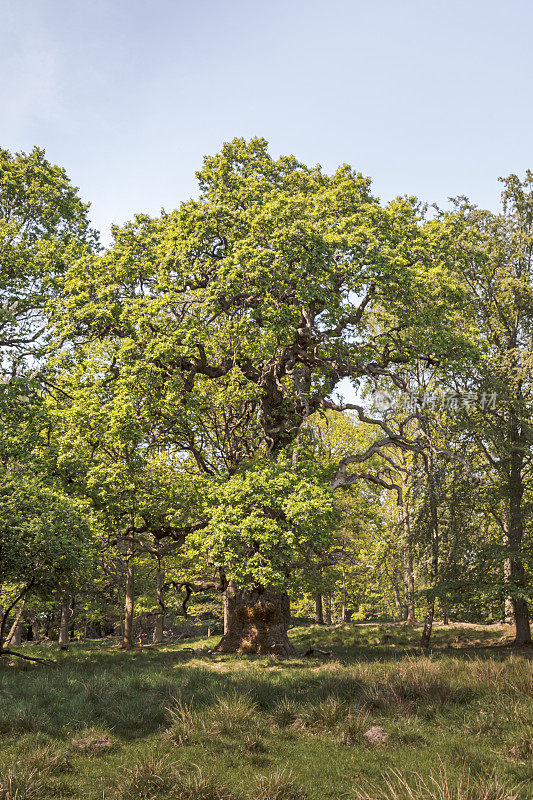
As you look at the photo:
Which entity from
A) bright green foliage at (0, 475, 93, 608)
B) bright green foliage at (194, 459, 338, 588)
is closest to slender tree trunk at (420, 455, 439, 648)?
bright green foliage at (194, 459, 338, 588)

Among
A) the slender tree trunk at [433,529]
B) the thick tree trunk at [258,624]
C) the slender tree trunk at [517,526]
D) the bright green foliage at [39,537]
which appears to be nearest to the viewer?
the bright green foliage at [39,537]

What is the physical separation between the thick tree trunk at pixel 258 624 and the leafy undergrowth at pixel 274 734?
614 cm

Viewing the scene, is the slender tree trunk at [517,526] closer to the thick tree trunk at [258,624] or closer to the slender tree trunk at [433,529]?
the slender tree trunk at [433,529]

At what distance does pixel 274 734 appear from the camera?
9281 mm

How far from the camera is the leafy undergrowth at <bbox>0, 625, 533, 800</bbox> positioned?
→ 22.7 feet

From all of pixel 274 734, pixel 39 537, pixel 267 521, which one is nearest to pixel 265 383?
pixel 267 521

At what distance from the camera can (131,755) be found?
8.27 metres

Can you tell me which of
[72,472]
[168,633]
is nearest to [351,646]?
[72,472]

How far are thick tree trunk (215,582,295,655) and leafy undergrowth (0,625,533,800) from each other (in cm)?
614

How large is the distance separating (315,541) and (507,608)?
15.1m

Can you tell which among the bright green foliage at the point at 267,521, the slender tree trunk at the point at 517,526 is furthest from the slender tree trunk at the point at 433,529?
the bright green foliage at the point at 267,521

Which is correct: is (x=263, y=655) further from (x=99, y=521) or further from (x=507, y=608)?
(x=507, y=608)

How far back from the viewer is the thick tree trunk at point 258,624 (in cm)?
2053

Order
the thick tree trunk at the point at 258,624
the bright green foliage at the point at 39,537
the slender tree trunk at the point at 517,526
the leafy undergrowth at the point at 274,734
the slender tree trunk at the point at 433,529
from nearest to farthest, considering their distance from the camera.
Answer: the leafy undergrowth at the point at 274,734
the bright green foliage at the point at 39,537
the slender tree trunk at the point at 433,529
the thick tree trunk at the point at 258,624
the slender tree trunk at the point at 517,526
